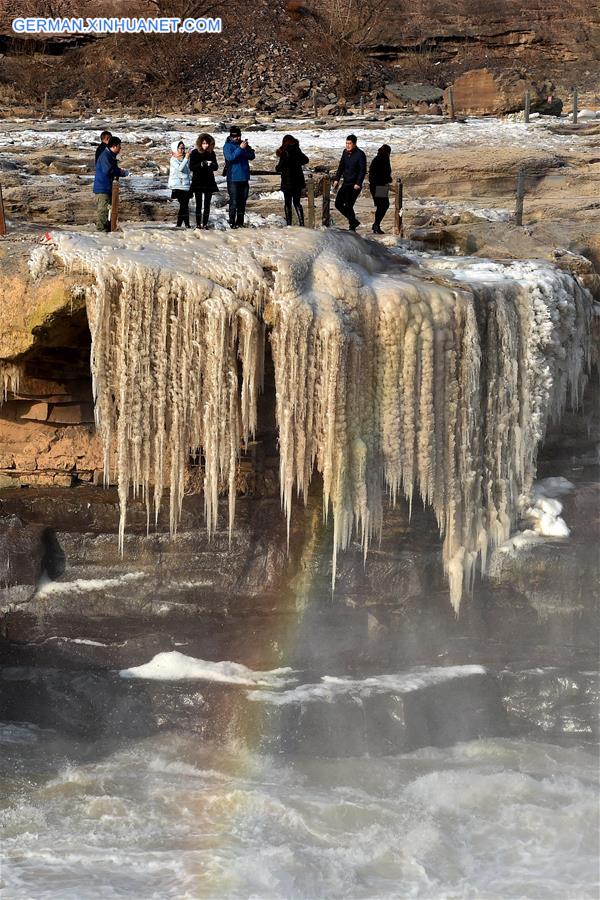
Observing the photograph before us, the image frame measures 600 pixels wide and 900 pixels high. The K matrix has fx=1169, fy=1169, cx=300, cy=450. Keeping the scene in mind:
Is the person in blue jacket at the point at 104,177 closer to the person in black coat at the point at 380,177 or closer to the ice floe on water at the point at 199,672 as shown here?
the person in black coat at the point at 380,177

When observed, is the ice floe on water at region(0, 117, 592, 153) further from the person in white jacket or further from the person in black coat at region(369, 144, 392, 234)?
the person in white jacket

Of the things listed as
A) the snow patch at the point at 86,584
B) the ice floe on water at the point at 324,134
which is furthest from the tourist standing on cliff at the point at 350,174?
the ice floe on water at the point at 324,134

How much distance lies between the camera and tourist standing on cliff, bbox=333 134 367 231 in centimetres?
1300

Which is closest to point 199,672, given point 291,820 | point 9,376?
point 291,820

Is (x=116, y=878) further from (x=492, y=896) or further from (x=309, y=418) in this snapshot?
(x=309, y=418)

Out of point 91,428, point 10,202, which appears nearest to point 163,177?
point 10,202

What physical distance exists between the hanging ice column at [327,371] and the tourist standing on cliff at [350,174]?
1.83 m

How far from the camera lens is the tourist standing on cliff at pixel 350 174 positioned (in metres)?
13.0

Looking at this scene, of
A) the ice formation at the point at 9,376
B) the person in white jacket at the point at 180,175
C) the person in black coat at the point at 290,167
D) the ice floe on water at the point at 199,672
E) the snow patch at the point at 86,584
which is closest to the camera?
the ice formation at the point at 9,376

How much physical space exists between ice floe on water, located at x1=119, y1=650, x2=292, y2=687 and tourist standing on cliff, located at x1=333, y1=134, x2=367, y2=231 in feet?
17.2

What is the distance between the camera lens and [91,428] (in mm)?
11719

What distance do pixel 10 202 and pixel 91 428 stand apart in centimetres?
477

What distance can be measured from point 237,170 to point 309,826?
6.80 metres

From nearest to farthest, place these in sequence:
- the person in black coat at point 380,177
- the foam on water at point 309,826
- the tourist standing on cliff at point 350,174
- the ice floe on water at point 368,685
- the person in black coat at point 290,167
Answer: the foam on water at point 309,826 < the ice floe on water at point 368,685 < the person in black coat at point 290,167 < the tourist standing on cliff at point 350,174 < the person in black coat at point 380,177
